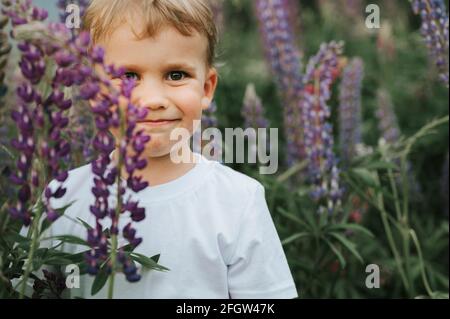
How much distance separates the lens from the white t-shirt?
6.93 ft

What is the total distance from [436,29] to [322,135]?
2.10ft

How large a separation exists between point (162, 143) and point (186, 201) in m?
0.20

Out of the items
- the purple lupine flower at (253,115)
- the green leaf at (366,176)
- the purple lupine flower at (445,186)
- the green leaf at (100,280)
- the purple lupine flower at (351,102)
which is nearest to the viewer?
the green leaf at (100,280)

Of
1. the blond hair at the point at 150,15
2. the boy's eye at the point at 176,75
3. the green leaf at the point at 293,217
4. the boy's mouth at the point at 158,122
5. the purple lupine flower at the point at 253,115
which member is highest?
the purple lupine flower at the point at 253,115

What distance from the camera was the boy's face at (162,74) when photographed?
6.54 ft

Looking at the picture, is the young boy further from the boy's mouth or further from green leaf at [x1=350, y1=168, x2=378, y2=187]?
green leaf at [x1=350, y1=168, x2=378, y2=187]

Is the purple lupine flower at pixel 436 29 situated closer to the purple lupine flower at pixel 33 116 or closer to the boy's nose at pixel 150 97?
the boy's nose at pixel 150 97

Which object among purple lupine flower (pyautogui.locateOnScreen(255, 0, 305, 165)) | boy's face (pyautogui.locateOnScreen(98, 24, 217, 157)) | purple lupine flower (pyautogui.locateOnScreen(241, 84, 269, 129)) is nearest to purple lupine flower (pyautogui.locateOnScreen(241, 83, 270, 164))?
purple lupine flower (pyautogui.locateOnScreen(241, 84, 269, 129))

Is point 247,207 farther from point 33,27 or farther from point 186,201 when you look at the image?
point 33,27

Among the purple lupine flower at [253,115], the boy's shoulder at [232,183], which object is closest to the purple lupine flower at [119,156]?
the boy's shoulder at [232,183]

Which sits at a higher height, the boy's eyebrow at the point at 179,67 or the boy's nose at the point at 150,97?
the boy's eyebrow at the point at 179,67

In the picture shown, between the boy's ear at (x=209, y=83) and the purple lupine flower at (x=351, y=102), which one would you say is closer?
the boy's ear at (x=209, y=83)

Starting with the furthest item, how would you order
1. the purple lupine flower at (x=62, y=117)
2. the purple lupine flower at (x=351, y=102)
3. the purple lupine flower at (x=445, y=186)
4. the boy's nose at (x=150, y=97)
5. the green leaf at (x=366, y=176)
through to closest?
the purple lupine flower at (x=351, y=102), the purple lupine flower at (x=445, y=186), the green leaf at (x=366, y=176), the boy's nose at (x=150, y=97), the purple lupine flower at (x=62, y=117)

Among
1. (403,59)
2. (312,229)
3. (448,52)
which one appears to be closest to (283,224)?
(312,229)
